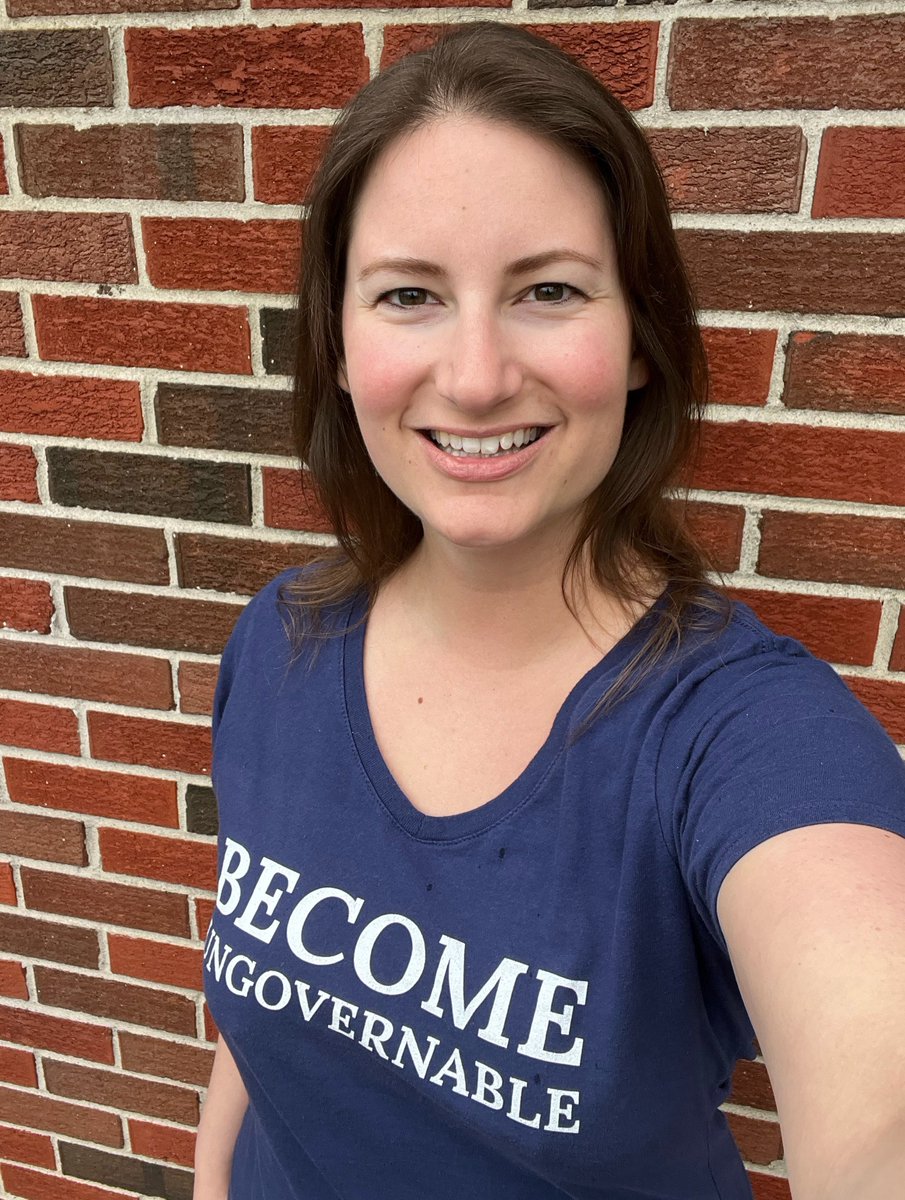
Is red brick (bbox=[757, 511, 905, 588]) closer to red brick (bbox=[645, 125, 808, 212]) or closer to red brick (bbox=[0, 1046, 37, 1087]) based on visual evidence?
red brick (bbox=[645, 125, 808, 212])

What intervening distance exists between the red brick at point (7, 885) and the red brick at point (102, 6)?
1.52 metres

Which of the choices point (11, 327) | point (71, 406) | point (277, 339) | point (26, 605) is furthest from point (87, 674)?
point (277, 339)

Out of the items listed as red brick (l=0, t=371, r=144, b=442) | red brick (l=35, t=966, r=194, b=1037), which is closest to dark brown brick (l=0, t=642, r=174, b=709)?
red brick (l=0, t=371, r=144, b=442)

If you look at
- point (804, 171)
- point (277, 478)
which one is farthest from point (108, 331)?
point (804, 171)

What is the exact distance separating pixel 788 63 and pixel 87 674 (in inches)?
56.9

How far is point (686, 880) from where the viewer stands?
85cm

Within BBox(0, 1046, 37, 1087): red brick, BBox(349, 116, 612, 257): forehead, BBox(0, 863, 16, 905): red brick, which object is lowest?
BBox(0, 1046, 37, 1087): red brick

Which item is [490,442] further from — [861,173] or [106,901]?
[106,901]

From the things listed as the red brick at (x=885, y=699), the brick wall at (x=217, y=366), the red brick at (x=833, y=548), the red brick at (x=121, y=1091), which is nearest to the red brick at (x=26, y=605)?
the brick wall at (x=217, y=366)

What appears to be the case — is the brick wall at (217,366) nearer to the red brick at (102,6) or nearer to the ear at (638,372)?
the red brick at (102,6)

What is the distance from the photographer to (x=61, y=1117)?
6.72 ft

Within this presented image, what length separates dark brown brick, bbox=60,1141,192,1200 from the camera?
2029 mm

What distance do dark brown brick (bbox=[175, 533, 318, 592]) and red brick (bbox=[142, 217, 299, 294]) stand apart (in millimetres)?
404

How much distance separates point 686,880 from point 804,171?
894 mm
